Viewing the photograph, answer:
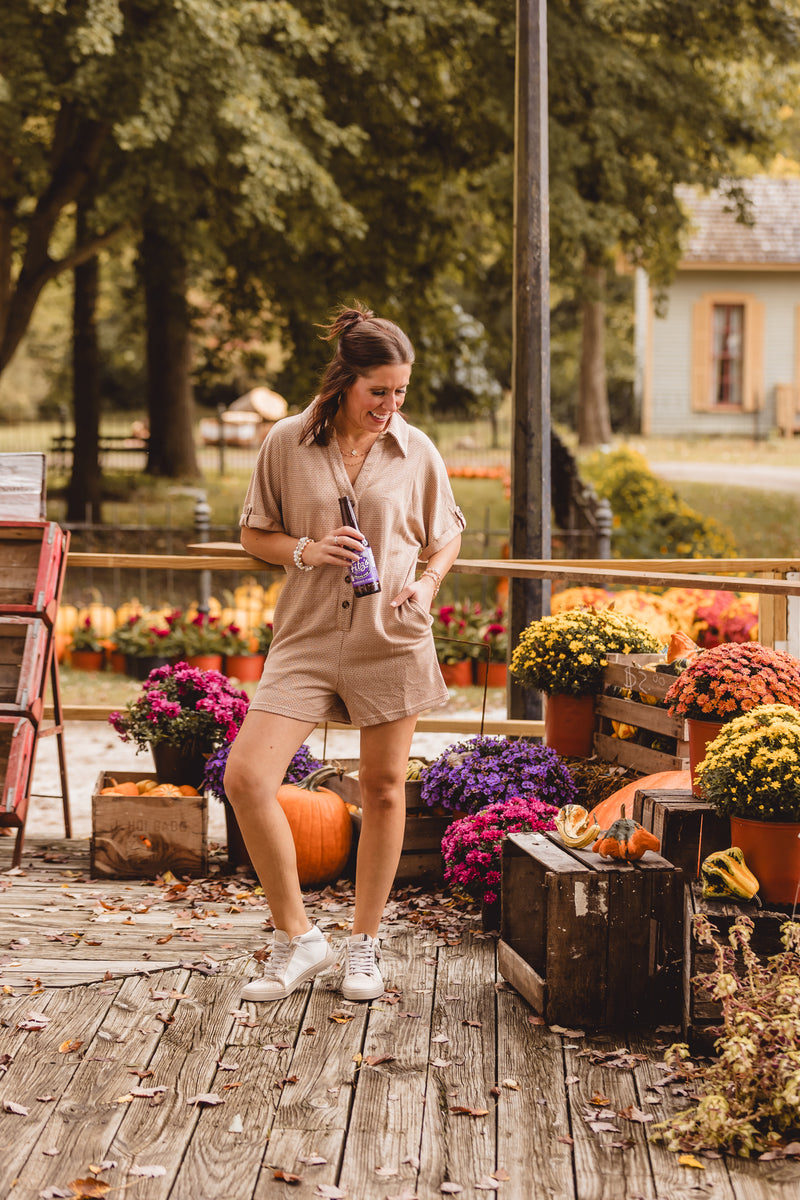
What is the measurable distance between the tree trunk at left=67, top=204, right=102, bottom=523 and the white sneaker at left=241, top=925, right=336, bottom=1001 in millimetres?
12518

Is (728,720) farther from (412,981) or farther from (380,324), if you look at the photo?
(380,324)

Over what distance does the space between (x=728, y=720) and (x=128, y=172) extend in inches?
398

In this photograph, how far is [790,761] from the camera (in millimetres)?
3035

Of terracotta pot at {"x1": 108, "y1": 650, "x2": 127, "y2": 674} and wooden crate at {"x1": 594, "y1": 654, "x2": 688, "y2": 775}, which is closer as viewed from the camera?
wooden crate at {"x1": 594, "y1": 654, "x2": 688, "y2": 775}

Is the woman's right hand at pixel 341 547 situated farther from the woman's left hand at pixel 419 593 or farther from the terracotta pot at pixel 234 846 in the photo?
the terracotta pot at pixel 234 846

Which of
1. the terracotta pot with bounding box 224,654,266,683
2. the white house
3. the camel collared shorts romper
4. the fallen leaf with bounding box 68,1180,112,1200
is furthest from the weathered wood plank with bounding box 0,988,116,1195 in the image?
the white house

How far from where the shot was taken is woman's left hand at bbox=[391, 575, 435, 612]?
3.26 m

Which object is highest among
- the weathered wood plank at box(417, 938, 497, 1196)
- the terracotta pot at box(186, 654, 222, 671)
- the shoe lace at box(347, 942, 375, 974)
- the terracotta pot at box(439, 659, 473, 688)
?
the shoe lace at box(347, 942, 375, 974)

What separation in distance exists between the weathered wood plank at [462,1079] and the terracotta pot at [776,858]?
2.56 feet

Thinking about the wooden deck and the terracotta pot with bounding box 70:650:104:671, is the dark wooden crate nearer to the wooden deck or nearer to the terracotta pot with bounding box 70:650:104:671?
the wooden deck

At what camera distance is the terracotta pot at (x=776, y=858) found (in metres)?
3.05

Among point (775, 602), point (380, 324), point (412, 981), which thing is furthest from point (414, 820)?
point (380, 324)

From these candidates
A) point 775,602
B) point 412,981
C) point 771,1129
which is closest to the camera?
point 771,1129

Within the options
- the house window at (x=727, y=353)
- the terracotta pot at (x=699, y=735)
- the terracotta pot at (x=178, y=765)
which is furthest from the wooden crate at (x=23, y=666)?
the house window at (x=727, y=353)
